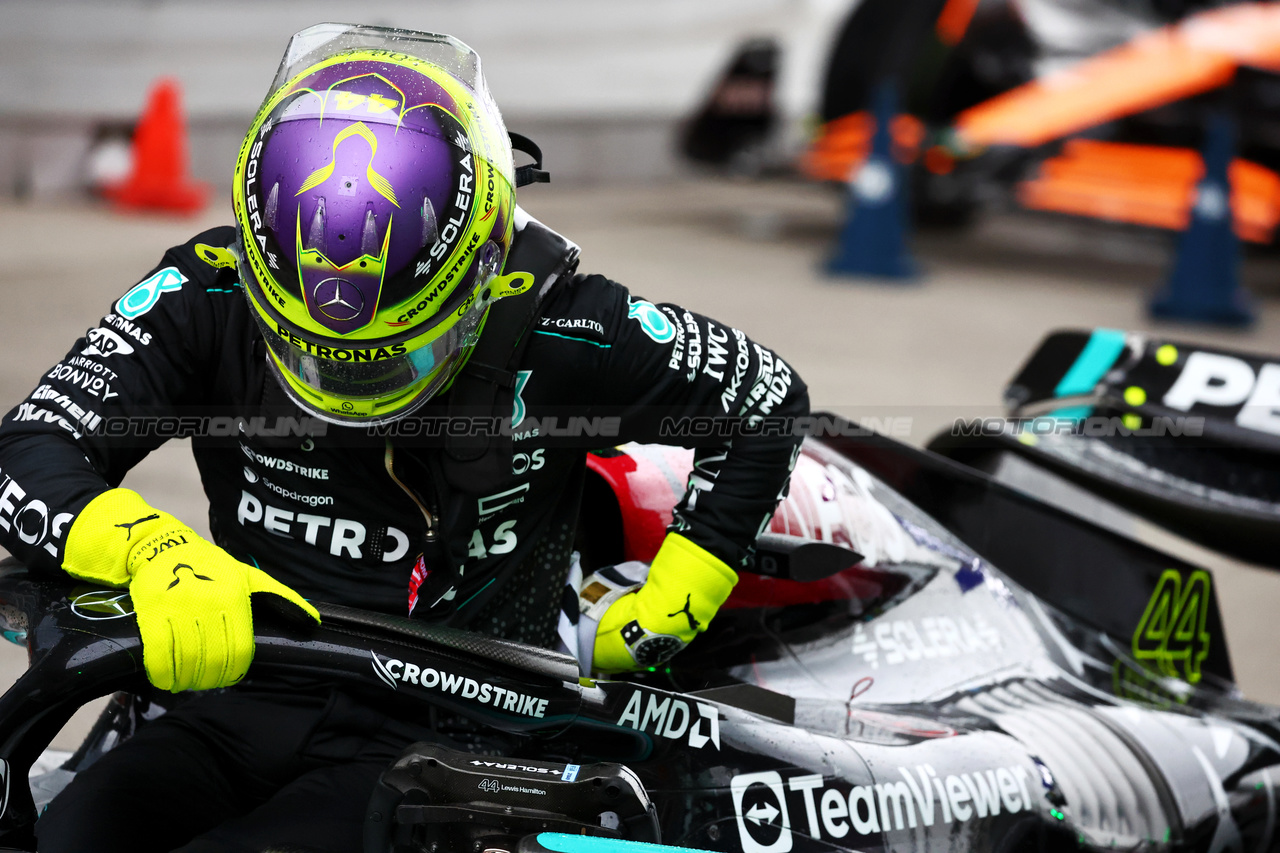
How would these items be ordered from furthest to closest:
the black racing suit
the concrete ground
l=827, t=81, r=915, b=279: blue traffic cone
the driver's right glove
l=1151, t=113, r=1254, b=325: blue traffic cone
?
l=827, t=81, r=915, b=279: blue traffic cone → l=1151, t=113, r=1254, b=325: blue traffic cone → the concrete ground → the black racing suit → the driver's right glove

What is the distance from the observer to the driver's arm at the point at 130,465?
1.42 meters

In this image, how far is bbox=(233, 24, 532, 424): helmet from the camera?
155 cm

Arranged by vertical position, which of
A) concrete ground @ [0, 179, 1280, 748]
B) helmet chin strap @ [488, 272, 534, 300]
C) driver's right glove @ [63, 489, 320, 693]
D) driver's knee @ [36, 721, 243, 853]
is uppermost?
helmet chin strap @ [488, 272, 534, 300]

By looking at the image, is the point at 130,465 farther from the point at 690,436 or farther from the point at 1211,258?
the point at 1211,258

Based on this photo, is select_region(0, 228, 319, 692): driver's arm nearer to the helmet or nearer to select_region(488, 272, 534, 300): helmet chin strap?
the helmet

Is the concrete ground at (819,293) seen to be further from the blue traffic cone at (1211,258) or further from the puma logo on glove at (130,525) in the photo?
the puma logo on glove at (130,525)

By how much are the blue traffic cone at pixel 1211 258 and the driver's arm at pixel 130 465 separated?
6951mm

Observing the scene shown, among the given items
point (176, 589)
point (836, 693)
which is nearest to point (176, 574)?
point (176, 589)

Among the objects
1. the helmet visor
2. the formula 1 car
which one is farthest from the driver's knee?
the helmet visor

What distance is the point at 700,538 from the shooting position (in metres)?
1.99

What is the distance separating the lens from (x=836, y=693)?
2242 millimetres

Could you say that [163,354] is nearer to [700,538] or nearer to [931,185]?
[700,538]

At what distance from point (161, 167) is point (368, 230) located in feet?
25.5

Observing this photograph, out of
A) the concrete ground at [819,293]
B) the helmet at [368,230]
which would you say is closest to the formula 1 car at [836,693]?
the helmet at [368,230]
